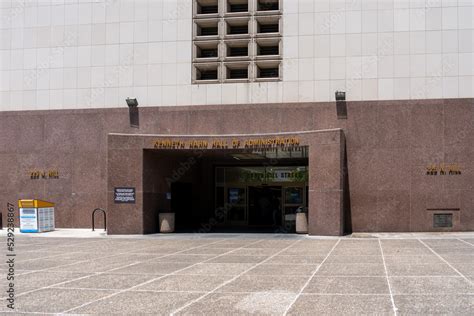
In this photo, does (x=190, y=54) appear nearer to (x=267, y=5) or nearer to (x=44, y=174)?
(x=267, y=5)

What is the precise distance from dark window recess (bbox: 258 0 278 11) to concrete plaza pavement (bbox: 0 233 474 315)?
11.9 m

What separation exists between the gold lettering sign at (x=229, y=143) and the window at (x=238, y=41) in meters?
3.57

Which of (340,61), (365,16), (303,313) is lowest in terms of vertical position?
(303,313)

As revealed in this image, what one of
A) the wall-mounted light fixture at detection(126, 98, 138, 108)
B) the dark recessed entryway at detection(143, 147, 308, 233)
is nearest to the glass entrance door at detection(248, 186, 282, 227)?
the dark recessed entryway at detection(143, 147, 308, 233)

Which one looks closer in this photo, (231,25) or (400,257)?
(400,257)

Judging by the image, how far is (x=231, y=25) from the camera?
93.7 feet

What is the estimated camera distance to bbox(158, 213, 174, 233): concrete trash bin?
1027 inches

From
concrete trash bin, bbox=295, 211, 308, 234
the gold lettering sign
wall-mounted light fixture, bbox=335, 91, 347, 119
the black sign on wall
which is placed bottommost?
concrete trash bin, bbox=295, 211, 308, 234

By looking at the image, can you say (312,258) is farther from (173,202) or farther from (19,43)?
(19,43)

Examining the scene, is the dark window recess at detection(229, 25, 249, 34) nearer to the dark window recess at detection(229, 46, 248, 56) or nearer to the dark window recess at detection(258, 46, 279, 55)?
the dark window recess at detection(229, 46, 248, 56)

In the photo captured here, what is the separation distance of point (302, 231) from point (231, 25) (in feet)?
33.1

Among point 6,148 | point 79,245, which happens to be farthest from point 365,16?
point 6,148

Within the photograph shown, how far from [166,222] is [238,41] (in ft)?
28.5

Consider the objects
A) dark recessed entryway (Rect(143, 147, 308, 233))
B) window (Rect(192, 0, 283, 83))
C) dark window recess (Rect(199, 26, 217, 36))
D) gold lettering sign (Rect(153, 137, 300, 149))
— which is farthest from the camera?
dark recessed entryway (Rect(143, 147, 308, 233))
